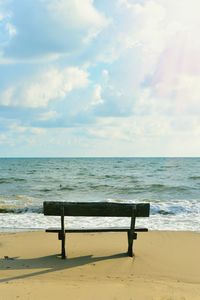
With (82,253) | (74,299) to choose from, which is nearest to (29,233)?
(82,253)

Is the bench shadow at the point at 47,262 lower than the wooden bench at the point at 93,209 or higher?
lower

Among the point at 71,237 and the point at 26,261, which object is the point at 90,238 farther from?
the point at 26,261

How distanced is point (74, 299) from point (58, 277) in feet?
4.04

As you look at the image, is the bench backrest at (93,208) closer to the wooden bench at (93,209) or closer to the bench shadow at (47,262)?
the wooden bench at (93,209)

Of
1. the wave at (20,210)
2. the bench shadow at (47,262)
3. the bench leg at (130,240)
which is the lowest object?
the wave at (20,210)

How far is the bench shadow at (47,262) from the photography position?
24.2 ft

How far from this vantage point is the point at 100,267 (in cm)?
751

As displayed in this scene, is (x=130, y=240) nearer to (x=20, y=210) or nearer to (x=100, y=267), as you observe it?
(x=100, y=267)

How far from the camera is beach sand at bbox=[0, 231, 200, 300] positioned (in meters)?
5.98

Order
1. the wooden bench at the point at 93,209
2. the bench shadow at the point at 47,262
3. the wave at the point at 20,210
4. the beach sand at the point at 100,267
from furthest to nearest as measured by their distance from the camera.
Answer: the wave at the point at 20,210 → the wooden bench at the point at 93,209 → the bench shadow at the point at 47,262 → the beach sand at the point at 100,267

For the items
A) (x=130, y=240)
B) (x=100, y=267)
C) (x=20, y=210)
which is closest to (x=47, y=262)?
(x=100, y=267)

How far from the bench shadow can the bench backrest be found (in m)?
0.92

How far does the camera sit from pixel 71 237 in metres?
10.5

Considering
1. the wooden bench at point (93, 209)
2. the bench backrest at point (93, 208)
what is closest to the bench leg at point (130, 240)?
the wooden bench at point (93, 209)
